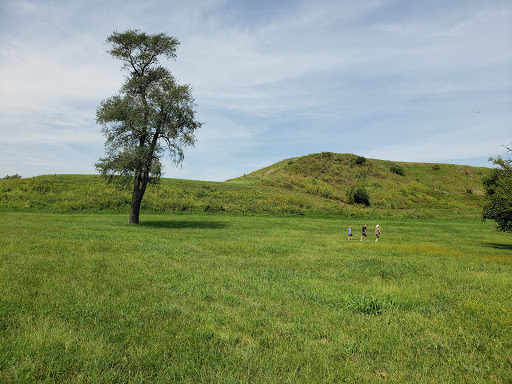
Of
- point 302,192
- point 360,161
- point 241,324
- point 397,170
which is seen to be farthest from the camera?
point 397,170

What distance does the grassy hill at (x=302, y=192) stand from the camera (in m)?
45.1

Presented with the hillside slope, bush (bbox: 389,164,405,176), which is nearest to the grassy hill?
bush (bbox: 389,164,405,176)

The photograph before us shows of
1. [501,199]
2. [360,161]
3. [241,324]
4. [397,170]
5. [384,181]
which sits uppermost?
[360,161]

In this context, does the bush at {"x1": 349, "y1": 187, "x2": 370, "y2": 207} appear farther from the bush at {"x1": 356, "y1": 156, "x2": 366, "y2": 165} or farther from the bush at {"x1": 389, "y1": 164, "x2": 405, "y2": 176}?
the bush at {"x1": 389, "y1": 164, "x2": 405, "y2": 176}

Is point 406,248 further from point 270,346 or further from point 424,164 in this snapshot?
point 424,164

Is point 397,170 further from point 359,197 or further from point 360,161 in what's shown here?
point 359,197

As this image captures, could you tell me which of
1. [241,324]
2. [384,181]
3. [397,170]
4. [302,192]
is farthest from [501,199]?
[397,170]

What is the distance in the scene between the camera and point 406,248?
68.4 feet

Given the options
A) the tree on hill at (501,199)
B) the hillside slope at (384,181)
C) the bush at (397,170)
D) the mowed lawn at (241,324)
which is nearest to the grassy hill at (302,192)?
the bush at (397,170)

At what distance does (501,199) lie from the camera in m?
23.0

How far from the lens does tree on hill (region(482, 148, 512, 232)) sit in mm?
22344

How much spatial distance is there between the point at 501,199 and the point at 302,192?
47.5 metres

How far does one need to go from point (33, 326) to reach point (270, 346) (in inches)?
177

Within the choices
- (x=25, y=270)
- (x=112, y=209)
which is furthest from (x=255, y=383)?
(x=112, y=209)
